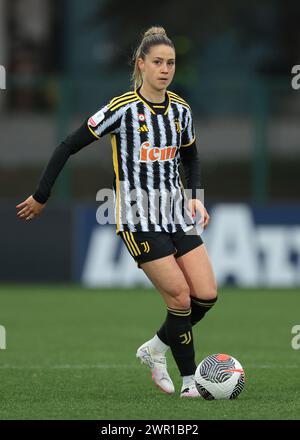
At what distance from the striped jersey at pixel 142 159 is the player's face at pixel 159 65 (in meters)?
0.17

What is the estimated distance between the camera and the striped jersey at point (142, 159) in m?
8.10

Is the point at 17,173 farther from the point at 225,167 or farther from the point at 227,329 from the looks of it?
the point at 227,329

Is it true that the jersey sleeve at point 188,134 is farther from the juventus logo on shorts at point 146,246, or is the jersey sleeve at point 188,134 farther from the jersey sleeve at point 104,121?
the juventus logo on shorts at point 146,246

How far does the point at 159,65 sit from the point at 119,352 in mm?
3436

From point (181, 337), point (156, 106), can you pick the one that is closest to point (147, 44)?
point (156, 106)

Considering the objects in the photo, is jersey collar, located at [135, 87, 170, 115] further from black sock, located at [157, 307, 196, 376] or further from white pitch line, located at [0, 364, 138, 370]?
white pitch line, located at [0, 364, 138, 370]

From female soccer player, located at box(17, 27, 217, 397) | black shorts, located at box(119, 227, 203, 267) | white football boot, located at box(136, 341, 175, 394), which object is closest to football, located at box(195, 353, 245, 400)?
female soccer player, located at box(17, 27, 217, 397)

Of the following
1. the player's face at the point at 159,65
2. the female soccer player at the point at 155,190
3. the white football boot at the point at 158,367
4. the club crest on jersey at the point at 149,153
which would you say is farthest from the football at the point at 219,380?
the player's face at the point at 159,65

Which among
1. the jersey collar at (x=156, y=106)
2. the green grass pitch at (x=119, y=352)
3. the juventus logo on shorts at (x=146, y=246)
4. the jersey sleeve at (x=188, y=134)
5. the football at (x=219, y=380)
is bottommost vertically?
the green grass pitch at (x=119, y=352)

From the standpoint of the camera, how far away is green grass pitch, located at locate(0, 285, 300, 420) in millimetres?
7566

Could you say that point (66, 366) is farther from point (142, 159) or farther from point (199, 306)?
point (142, 159)

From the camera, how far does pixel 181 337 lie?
320 inches

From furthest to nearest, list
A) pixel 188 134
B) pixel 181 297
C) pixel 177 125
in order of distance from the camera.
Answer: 1. pixel 188 134
2. pixel 177 125
3. pixel 181 297

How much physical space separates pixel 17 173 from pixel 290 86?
14.0 ft
